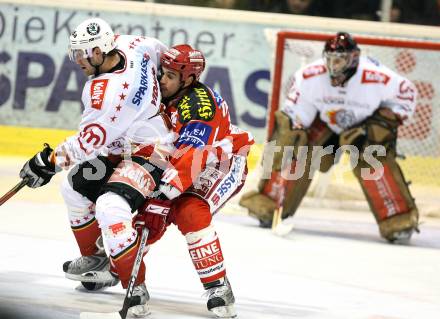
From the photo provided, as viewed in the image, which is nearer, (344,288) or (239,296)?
(239,296)

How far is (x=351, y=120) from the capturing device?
682 cm

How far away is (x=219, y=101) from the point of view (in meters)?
4.58

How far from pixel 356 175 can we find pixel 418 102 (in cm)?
Result: 116

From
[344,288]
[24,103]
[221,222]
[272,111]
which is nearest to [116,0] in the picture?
[24,103]

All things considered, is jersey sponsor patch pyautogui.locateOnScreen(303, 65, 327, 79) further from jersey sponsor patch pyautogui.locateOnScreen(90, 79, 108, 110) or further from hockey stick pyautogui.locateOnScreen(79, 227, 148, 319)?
hockey stick pyautogui.locateOnScreen(79, 227, 148, 319)

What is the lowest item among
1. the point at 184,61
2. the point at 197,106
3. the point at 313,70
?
the point at 313,70

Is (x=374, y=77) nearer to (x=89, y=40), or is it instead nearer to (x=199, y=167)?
(x=199, y=167)

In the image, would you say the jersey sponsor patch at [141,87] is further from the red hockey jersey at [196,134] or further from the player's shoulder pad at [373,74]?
the player's shoulder pad at [373,74]

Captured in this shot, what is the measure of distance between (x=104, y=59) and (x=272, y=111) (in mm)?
3208

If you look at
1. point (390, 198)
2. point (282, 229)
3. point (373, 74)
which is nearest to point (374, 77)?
point (373, 74)

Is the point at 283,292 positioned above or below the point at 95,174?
below

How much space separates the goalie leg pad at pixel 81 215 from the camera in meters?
4.67

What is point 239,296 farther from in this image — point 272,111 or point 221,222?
point 272,111

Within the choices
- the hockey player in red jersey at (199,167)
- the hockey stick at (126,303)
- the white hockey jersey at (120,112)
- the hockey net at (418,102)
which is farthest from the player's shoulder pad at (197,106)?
the hockey net at (418,102)
